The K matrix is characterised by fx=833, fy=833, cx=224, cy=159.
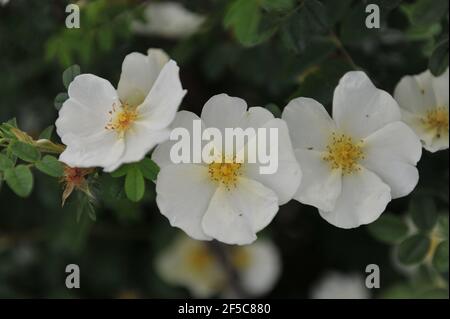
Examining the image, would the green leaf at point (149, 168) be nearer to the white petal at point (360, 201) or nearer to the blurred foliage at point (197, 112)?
the blurred foliage at point (197, 112)

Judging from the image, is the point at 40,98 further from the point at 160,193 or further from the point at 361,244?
the point at 160,193

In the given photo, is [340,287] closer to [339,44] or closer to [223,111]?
[339,44]

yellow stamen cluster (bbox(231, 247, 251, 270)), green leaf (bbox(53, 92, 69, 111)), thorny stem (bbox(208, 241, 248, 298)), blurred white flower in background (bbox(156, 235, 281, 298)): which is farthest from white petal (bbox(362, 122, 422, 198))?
yellow stamen cluster (bbox(231, 247, 251, 270))

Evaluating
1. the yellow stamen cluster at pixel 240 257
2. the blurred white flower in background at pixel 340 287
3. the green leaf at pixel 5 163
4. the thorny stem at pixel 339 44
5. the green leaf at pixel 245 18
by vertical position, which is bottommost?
the green leaf at pixel 5 163

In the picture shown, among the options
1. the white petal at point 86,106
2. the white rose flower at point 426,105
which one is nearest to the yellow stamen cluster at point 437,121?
the white rose flower at point 426,105
